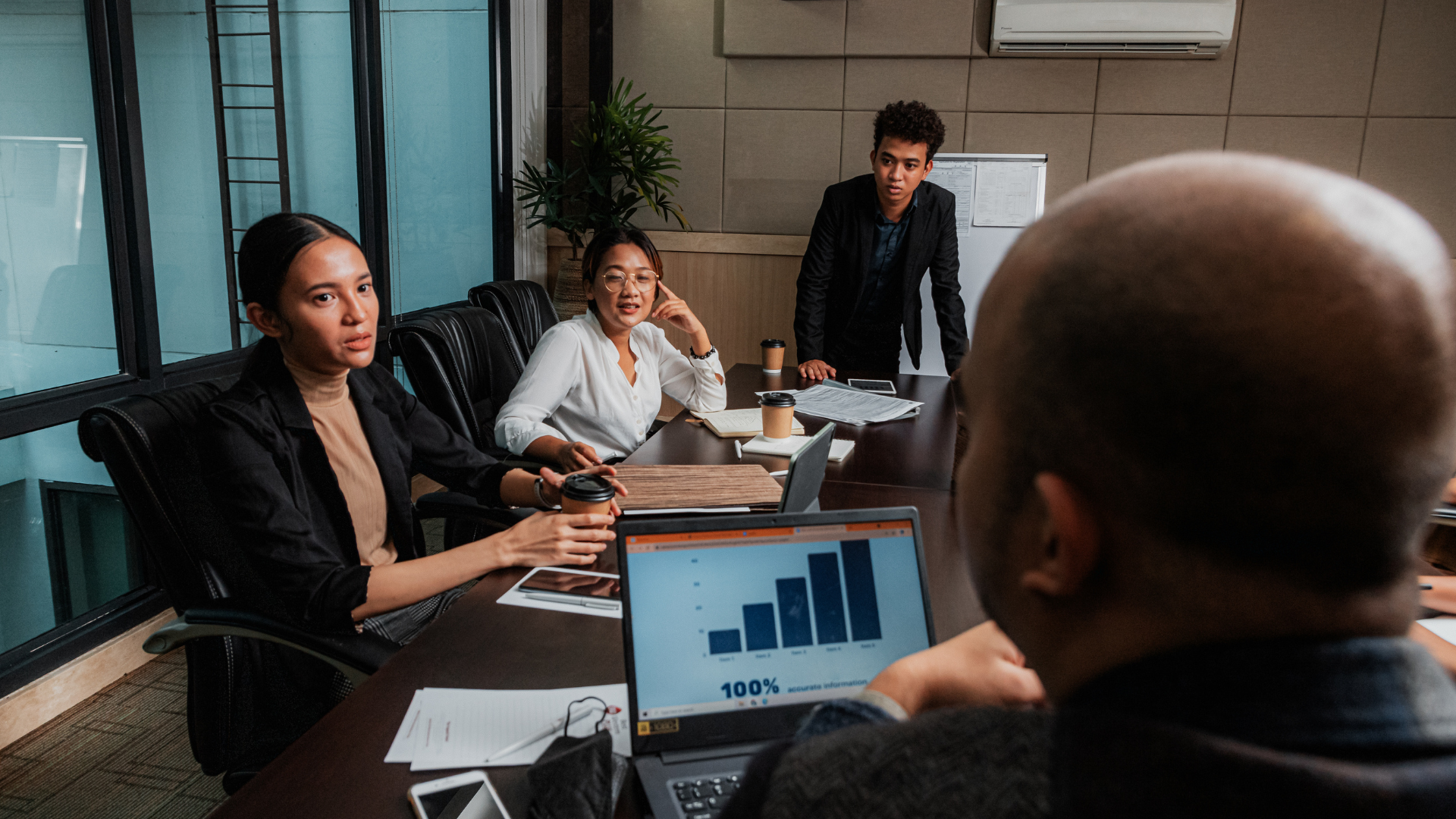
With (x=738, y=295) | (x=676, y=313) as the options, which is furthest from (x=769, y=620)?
(x=738, y=295)

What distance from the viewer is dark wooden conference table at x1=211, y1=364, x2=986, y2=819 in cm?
86

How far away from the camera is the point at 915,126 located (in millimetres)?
3488

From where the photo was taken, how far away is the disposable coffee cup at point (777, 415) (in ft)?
7.09

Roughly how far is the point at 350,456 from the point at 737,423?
0.98 m

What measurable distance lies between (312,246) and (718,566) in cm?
110

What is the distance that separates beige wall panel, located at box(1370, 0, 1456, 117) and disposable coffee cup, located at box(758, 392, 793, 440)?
12.7 feet

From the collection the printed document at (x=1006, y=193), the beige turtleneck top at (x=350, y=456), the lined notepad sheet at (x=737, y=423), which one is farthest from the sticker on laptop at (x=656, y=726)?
the printed document at (x=1006, y=193)

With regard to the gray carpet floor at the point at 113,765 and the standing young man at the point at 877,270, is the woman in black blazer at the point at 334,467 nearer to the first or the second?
the gray carpet floor at the point at 113,765

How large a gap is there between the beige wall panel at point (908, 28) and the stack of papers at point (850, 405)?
252 centimetres

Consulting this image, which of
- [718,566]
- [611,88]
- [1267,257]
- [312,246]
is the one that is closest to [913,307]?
[611,88]

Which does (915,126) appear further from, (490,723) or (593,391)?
(490,723)

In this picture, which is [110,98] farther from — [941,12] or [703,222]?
[941,12]

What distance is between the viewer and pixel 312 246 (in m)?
1.63

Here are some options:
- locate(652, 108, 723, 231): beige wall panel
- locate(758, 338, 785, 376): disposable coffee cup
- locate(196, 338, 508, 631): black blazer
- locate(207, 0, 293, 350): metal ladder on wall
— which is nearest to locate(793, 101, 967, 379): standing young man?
locate(758, 338, 785, 376): disposable coffee cup
